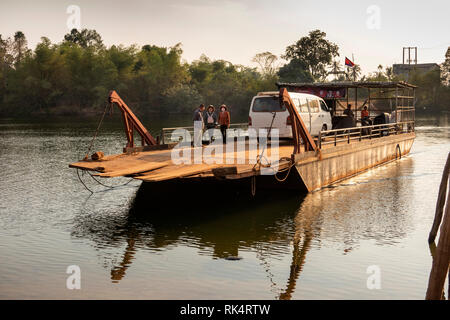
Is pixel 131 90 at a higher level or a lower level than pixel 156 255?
higher

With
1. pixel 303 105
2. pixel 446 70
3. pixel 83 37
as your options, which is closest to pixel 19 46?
pixel 83 37

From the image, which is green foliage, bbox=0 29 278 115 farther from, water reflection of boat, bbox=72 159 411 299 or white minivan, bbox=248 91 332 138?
water reflection of boat, bbox=72 159 411 299

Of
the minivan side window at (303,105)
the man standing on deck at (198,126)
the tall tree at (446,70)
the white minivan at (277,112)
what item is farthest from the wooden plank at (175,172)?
the tall tree at (446,70)

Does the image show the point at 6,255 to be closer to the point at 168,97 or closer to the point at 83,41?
the point at 168,97

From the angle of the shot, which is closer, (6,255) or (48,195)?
(6,255)

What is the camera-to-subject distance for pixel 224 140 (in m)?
21.8

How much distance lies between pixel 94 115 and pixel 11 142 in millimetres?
63682

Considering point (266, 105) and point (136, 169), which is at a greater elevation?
point (266, 105)

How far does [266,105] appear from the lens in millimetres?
20188

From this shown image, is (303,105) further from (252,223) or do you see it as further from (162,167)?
(162,167)

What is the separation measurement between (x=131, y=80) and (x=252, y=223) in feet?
351

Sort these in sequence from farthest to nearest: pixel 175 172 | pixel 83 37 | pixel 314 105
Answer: pixel 83 37
pixel 314 105
pixel 175 172
